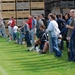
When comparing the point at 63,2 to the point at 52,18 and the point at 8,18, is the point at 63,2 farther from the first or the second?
the point at 52,18

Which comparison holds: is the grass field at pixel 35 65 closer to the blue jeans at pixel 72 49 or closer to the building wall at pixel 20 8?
the blue jeans at pixel 72 49

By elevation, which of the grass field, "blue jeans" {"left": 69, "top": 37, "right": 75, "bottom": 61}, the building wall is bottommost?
the grass field

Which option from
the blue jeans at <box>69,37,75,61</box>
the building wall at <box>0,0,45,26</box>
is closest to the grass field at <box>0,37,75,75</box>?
the blue jeans at <box>69,37,75,61</box>

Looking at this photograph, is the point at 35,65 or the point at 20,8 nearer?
the point at 35,65

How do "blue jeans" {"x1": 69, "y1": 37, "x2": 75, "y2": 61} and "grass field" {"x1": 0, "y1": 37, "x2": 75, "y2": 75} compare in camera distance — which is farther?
"blue jeans" {"x1": 69, "y1": 37, "x2": 75, "y2": 61}

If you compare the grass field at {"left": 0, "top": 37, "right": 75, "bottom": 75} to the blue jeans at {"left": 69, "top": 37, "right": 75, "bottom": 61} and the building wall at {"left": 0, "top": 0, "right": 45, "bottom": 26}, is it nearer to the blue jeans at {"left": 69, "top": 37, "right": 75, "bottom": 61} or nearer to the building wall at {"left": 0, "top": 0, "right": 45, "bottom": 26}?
the blue jeans at {"left": 69, "top": 37, "right": 75, "bottom": 61}

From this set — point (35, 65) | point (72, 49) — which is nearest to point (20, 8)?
point (72, 49)

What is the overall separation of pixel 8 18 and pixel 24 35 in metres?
7.58

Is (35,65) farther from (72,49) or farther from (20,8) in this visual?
(20,8)

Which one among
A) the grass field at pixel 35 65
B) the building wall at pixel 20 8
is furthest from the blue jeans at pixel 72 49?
the building wall at pixel 20 8

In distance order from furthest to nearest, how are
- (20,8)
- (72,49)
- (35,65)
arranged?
(20,8) < (72,49) < (35,65)

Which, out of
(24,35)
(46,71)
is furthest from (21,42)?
(46,71)

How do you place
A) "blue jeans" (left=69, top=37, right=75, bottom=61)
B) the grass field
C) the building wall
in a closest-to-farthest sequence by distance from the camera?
the grass field
"blue jeans" (left=69, top=37, right=75, bottom=61)
the building wall

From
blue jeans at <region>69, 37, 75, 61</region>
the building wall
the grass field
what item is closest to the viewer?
the grass field
